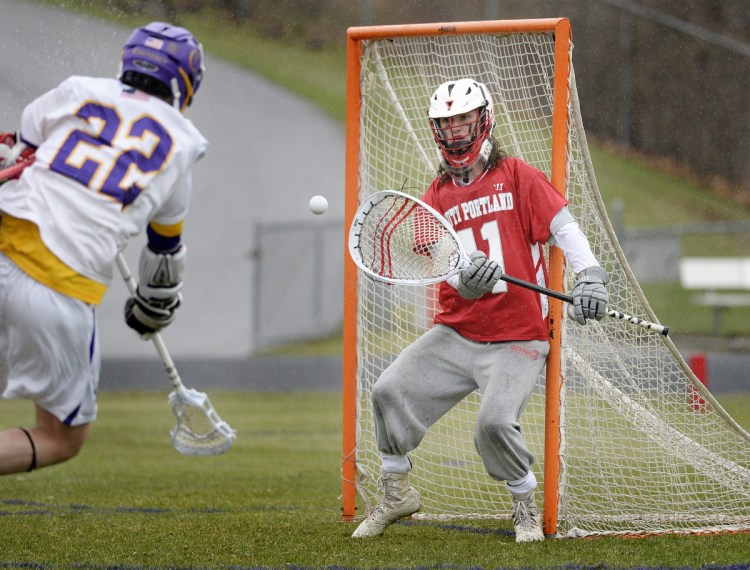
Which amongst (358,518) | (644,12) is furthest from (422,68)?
(644,12)

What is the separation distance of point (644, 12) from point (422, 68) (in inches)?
572

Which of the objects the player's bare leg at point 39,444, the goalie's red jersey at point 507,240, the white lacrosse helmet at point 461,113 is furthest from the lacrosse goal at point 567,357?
the player's bare leg at point 39,444

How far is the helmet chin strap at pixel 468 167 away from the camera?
452 cm

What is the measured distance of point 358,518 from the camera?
16.7ft

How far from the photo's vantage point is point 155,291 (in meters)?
4.15

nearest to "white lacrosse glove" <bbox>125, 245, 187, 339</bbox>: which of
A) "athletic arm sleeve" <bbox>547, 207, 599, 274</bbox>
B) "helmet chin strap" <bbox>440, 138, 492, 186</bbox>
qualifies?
"helmet chin strap" <bbox>440, 138, 492, 186</bbox>

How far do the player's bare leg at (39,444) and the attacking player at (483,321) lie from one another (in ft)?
3.98

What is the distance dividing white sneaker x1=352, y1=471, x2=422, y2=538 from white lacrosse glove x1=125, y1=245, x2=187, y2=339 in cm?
112

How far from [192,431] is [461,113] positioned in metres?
1.82

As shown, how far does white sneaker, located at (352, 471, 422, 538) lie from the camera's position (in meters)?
4.61

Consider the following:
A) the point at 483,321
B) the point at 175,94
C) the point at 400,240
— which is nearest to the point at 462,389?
the point at 483,321

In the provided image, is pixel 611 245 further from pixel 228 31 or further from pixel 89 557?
pixel 228 31

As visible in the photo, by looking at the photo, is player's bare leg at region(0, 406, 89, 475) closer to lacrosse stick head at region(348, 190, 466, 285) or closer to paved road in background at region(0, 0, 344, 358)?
lacrosse stick head at region(348, 190, 466, 285)

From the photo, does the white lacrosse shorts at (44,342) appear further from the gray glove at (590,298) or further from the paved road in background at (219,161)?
the paved road in background at (219,161)
